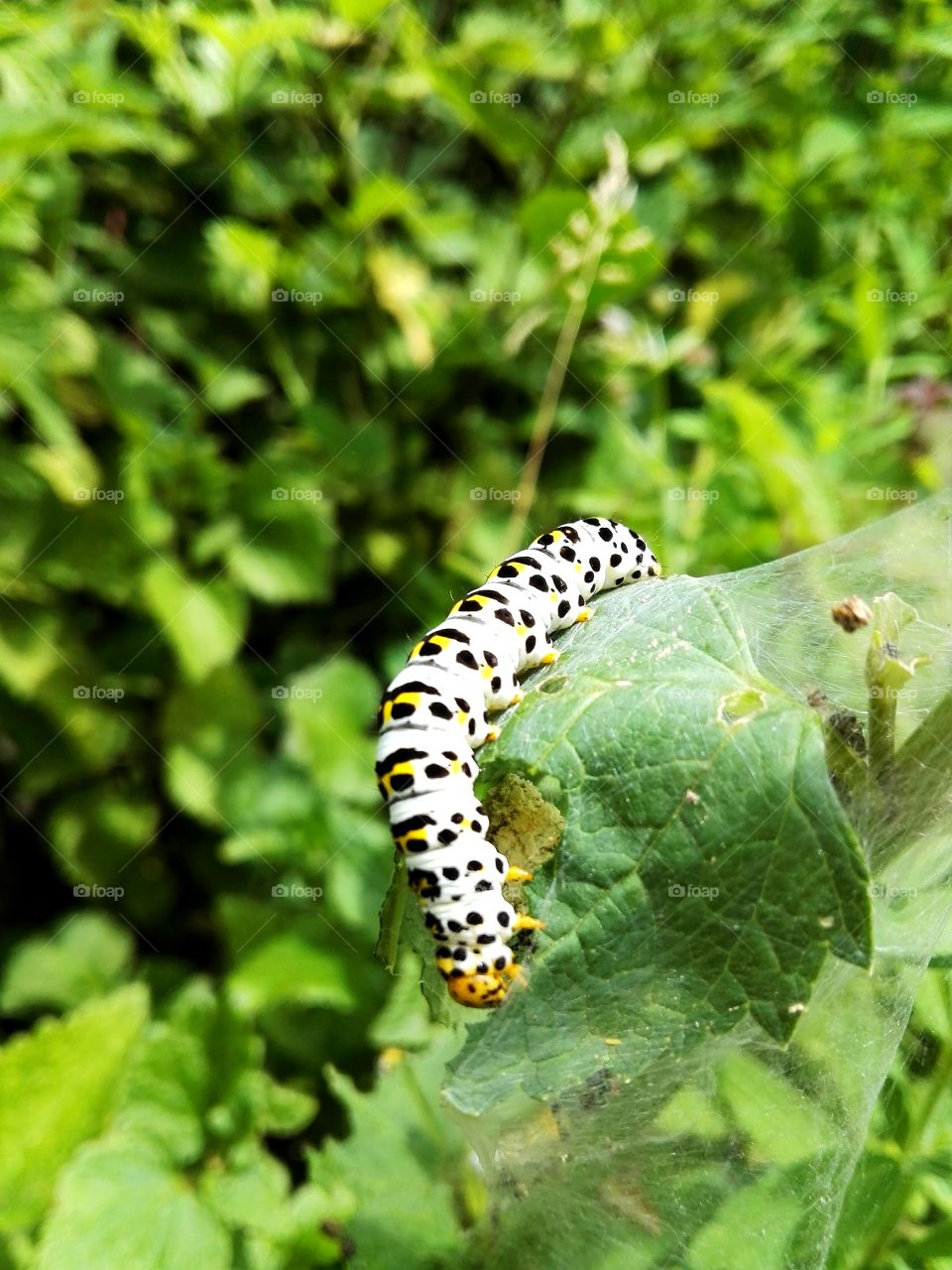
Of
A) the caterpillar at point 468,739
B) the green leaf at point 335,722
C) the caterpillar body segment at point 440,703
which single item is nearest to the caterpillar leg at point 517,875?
the caterpillar at point 468,739

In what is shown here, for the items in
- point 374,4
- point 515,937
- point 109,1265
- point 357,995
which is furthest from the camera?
point 374,4

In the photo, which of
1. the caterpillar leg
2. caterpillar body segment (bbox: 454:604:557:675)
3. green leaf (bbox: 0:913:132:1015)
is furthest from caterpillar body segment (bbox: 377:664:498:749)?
green leaf (bbox: 0:913:132:1015)

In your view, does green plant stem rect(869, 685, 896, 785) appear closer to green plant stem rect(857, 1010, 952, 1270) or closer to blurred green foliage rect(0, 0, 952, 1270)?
green plant stem rect(857, 1010, 952, 1270)

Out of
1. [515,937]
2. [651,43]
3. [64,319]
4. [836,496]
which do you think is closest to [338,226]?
[64,319]

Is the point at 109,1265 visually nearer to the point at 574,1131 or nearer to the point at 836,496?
the point at 574,1131

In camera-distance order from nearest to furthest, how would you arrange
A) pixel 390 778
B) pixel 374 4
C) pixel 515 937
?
pixel 515 937
pixel 390 778
pixel 374 4

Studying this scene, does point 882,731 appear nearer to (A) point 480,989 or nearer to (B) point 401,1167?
(A) point 480,989

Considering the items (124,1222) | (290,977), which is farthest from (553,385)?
(124,1222)
